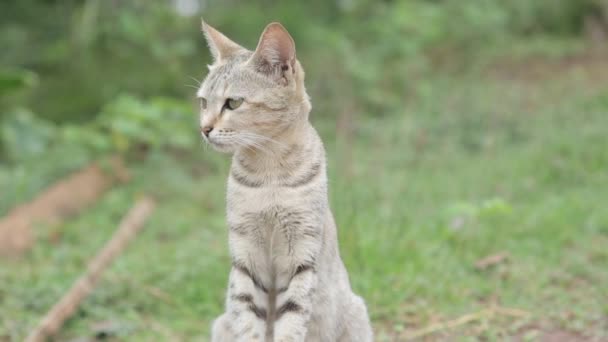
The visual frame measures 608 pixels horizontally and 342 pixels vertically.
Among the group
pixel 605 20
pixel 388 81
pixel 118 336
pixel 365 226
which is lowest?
pixel 118 336

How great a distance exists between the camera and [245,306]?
342 cm

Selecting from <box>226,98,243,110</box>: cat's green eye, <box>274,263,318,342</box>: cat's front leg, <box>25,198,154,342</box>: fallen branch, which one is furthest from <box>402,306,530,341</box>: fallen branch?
<box>25,198,154,342</box>: fallen branch

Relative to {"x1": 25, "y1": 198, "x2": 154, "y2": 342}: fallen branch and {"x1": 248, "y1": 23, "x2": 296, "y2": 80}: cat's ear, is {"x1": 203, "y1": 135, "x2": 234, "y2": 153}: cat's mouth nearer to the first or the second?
{"x1": 248, "y1": 23, "x2": 296, "y2": 80}: cat's ear

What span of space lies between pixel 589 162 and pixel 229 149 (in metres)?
4.99

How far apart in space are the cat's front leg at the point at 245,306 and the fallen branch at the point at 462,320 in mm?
1402

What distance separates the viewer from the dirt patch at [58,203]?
6.46m

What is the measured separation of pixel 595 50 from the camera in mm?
11391

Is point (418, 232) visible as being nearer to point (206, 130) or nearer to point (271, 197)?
point (271, 197)

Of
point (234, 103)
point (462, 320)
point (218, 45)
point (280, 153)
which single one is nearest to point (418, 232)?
point (462, 320)

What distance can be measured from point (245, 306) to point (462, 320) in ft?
5.95

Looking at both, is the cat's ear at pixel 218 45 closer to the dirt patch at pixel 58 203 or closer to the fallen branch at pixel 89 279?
the fallen branch at pixel 89 279

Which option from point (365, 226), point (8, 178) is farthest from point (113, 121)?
point (365, 226)

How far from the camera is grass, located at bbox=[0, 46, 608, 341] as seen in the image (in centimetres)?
A: 496

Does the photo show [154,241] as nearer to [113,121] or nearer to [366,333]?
[113,121]
